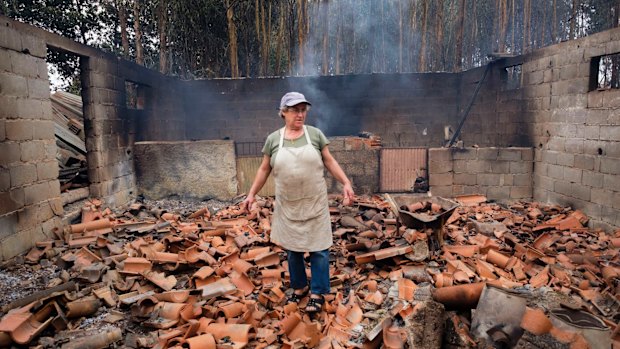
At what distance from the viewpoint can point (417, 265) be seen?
15.2 feet

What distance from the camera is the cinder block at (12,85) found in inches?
190

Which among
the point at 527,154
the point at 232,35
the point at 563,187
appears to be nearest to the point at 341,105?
the point at 232,35

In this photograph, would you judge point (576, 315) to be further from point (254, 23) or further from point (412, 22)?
point (412, 22)

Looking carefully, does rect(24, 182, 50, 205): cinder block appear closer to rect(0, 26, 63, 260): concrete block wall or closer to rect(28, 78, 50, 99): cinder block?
rect(0, 26, 63, 260): concrete block wall

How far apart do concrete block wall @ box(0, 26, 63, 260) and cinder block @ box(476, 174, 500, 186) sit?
779 centimetres

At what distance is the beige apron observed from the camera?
12.0 ft

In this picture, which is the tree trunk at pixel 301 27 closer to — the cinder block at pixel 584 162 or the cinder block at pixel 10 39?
the cinder block at pixel 584 162

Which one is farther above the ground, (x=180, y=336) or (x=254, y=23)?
(x=254, y=23)

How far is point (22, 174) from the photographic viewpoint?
16.5ft

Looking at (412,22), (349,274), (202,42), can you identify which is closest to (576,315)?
(349,274)

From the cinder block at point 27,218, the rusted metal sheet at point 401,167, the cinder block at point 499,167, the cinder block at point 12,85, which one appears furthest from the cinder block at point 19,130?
the cinder block at point 499,167

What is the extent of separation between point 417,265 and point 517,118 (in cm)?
616

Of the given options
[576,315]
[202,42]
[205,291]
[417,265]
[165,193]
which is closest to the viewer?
[576,315]

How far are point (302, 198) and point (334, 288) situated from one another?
48.9 inches
